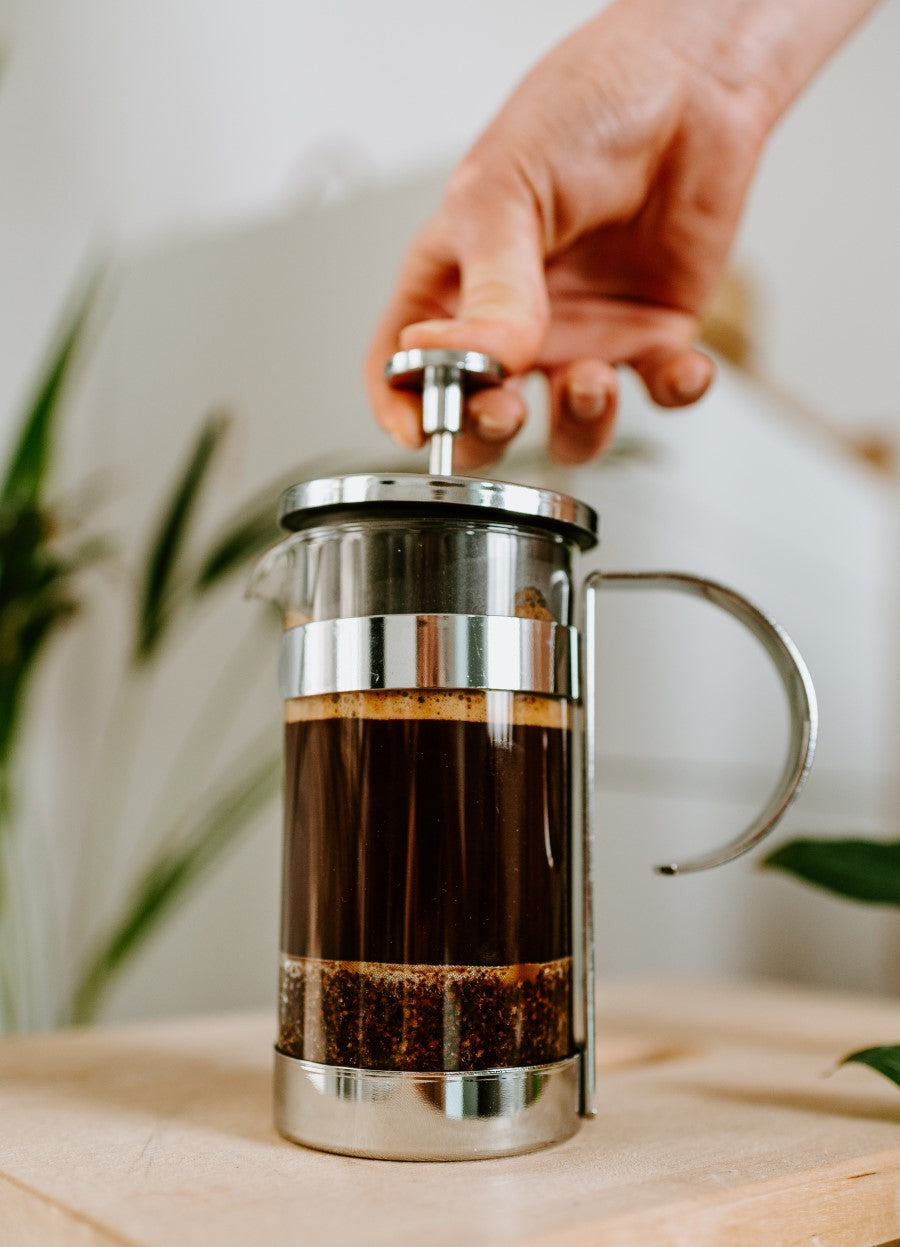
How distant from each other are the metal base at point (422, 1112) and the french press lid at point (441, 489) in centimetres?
24

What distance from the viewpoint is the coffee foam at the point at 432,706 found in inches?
20.2

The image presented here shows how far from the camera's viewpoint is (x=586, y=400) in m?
0.73

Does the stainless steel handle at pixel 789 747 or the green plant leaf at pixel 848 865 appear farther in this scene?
the green plant leaf at pixel 848 865

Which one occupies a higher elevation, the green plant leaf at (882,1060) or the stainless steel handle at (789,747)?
the stainless steel handle at (789,747)

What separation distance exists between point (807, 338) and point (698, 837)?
1684 mm

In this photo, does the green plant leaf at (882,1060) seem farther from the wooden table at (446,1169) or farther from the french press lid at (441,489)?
the french press lid at (441,489)

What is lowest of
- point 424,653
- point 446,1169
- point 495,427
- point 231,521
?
point 446,1169

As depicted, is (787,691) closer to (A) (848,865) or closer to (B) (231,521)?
(A) (848,865)

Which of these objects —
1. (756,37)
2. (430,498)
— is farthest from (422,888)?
(756,37)

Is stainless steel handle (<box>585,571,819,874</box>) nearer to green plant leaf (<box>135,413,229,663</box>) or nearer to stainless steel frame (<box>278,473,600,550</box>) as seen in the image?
stainless steel frame (<box>278,473,600,550</box>)

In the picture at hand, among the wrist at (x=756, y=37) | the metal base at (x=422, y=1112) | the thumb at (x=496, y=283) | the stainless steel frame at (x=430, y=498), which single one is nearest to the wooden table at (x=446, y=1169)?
the metal base at (x=422, y=1112)

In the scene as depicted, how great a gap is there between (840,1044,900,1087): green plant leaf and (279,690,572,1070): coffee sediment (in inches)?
5.6

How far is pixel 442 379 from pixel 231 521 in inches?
44.9

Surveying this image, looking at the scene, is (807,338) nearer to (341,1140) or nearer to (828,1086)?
(828,1086)
